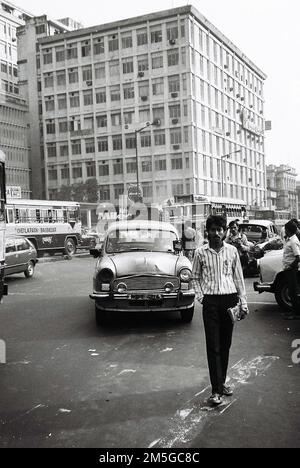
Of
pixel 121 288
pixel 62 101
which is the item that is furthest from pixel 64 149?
pixel 121 288

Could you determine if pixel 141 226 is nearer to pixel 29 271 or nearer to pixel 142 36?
pixel 29 271

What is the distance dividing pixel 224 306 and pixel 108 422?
155 cm

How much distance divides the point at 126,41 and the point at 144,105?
9162 millimetres

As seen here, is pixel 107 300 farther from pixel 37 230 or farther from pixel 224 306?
pixel 37 230

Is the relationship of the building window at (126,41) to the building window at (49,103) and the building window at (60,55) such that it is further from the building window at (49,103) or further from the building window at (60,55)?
the building window at (49,103)

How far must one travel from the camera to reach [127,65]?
226ft

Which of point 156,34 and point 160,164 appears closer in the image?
point 156,34

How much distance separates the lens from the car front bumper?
26.4ft

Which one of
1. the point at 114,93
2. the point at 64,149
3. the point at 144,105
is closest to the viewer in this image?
the point at 144,105

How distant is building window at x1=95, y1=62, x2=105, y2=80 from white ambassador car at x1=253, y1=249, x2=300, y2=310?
6536 cm

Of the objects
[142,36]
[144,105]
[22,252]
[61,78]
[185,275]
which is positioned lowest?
[185,275]

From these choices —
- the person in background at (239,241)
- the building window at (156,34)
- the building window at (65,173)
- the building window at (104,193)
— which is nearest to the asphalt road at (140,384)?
the person in background at (239,241)

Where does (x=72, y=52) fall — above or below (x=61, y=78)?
above
